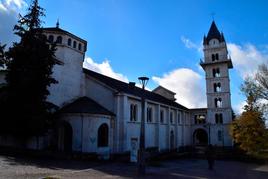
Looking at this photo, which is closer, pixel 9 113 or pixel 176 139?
pixel 9 113

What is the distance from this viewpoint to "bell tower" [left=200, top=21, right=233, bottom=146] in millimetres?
51044

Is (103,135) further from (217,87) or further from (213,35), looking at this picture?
(213,35)

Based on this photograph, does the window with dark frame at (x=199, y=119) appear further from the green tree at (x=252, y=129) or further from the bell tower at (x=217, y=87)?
the green tree at (x=252, y=129)

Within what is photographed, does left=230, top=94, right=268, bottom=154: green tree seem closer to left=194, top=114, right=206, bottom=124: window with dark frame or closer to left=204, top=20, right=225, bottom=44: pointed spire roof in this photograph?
left=194, top=114, right=206, bottom=124: window with dark frame

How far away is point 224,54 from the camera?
52719mm

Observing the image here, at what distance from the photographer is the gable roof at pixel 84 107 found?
84.7 ft

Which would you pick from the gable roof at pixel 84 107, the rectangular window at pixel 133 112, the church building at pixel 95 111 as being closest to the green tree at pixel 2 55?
the church building at pixel 95 111

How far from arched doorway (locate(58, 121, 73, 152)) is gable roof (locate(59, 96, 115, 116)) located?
5.40 ft

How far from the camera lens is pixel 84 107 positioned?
87.9 feet

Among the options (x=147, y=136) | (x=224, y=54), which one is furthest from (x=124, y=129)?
(x=224, y=54)

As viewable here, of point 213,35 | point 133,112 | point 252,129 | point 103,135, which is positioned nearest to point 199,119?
point 213,35

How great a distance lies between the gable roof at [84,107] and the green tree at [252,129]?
16.9 m

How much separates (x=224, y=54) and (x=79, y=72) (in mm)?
32936

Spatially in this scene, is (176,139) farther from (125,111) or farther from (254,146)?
(125,111)
